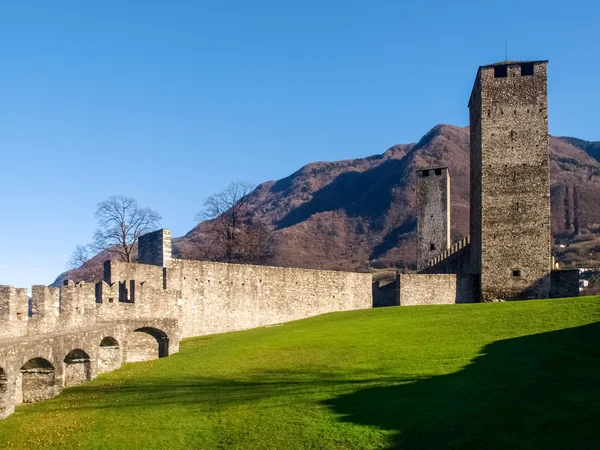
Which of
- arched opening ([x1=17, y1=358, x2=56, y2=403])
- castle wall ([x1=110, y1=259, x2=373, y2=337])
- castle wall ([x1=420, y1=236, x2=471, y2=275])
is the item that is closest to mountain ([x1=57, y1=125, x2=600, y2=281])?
castle wall ([x1=420, y1=236, x2=471, y2=275])

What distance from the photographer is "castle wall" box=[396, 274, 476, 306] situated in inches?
1426

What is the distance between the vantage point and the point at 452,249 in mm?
45031

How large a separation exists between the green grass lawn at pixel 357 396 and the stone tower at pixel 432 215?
102ft

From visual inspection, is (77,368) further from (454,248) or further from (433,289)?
(454,248)

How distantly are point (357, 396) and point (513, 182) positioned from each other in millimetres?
27349

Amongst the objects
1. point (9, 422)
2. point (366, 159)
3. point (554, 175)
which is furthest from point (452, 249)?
point (366, 159)

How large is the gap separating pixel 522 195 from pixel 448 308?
39.0 ft

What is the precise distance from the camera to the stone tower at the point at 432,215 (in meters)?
52.5

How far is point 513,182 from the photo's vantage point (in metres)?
37.4

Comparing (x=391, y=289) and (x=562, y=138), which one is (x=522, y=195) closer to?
(x=391, y=289)

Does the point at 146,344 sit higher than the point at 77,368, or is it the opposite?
the point at 146,344

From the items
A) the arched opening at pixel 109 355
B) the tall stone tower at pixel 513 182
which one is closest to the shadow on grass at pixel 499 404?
the arched opening at pixel 109 355

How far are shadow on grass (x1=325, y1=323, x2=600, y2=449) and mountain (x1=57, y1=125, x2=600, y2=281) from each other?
53004mm

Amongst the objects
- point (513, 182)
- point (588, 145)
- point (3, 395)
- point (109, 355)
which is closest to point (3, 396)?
point (3, 395)
